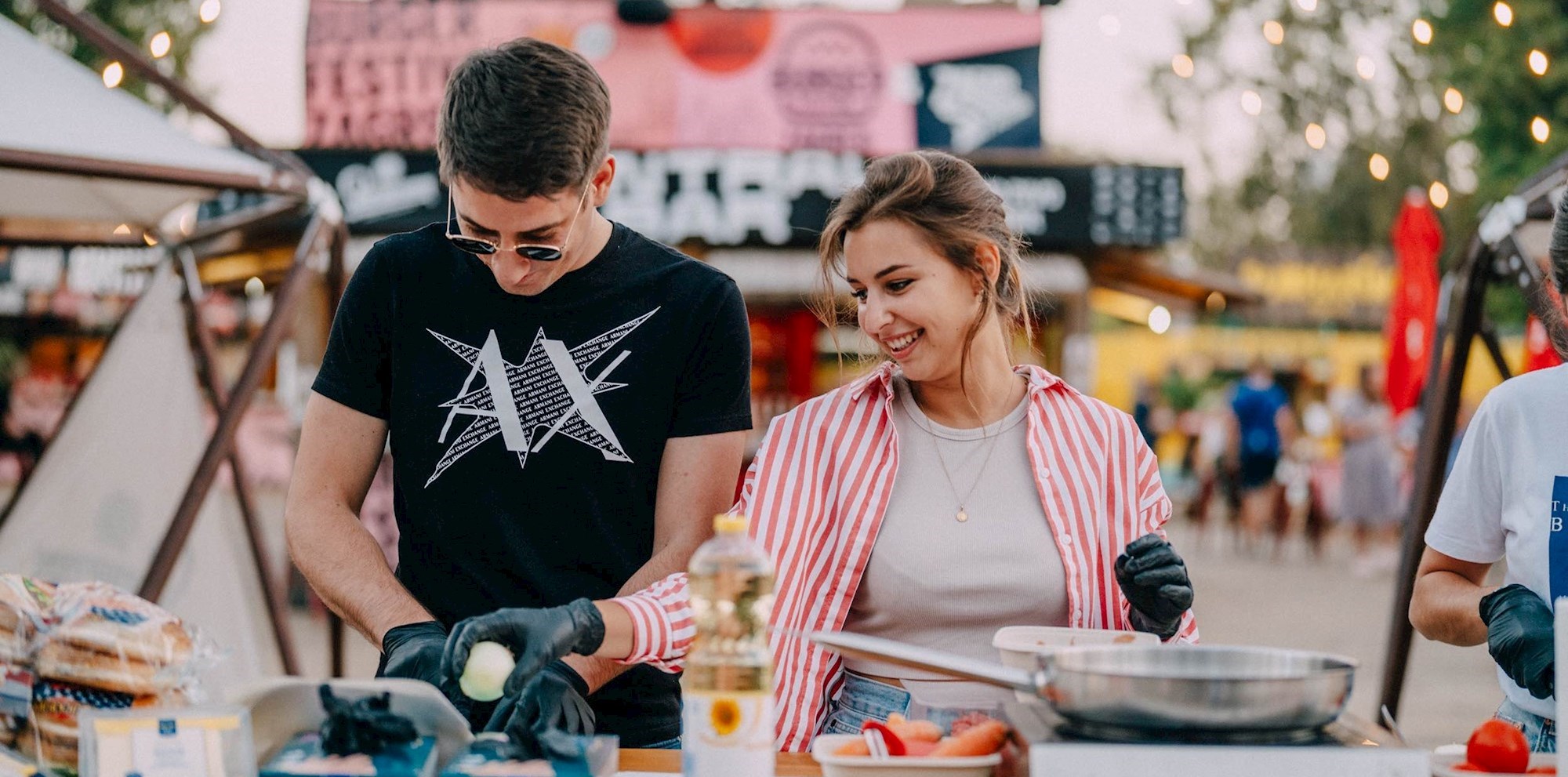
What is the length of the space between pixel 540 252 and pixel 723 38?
957cm

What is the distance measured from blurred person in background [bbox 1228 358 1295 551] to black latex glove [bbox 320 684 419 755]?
13.2 meters

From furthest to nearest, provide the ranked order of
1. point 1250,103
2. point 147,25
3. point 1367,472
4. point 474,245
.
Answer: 1. point 147,25
2. point 1367,472
3. point 1250,103
4. point 474,245

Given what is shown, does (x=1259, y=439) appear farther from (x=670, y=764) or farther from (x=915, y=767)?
(x=915, y=767)

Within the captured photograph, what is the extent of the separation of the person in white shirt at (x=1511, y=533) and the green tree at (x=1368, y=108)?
24.4 ft

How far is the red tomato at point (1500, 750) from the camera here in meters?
1.69

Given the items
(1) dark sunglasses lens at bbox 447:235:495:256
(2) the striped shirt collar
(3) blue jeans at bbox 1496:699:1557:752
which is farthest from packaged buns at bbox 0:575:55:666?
(3) blue jeans at bbox 1496:699:1557:752

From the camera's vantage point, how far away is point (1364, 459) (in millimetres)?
13266

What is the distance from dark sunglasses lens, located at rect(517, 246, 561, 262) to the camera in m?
2.17

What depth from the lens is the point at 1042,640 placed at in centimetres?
198

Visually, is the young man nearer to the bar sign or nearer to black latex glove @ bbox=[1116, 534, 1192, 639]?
black latex glove @ bbox=[1116, 534, 1192, 639]

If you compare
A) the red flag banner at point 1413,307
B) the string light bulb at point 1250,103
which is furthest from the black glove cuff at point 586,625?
the string light bulb at point 1250,103

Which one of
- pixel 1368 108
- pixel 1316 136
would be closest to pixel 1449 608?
pixel 1316 136

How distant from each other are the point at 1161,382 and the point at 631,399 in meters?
23.4

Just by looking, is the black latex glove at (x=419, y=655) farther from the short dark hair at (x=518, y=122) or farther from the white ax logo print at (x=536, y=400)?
the short dark hair at (x=518, y=122)
